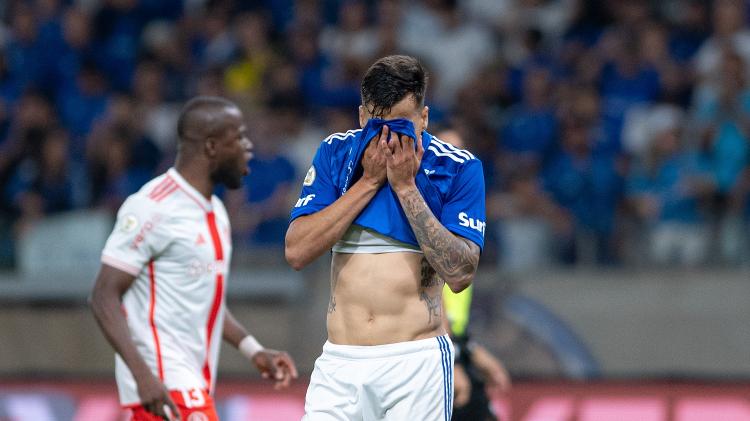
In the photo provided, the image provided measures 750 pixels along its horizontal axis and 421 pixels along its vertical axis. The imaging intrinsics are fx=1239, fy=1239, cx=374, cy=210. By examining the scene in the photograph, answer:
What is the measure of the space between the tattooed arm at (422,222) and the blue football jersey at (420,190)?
0.41 feet

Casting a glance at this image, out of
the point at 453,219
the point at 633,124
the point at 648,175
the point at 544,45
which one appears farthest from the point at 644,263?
the point at 453,219

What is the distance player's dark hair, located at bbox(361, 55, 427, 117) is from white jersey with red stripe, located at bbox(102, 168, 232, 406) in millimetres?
1480

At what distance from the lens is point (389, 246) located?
4.77m

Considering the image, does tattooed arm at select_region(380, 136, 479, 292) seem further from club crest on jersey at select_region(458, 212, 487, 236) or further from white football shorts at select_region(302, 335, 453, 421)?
white football shorts at select_region(302, 335, 453, 421)

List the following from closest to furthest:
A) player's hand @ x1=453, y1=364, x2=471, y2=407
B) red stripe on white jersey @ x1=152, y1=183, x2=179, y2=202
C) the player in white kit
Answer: the player in white kit < red stripe on white jersey @ x1=152, y1=183, x2=179, y2=202 < player's hand @ x1=453, y1=364, x2=471, y2=407

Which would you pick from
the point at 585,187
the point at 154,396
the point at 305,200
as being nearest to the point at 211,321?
the point at 154,396

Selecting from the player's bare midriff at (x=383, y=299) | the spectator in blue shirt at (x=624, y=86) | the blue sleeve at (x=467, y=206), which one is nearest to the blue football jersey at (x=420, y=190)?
the blue sleeve at (x=467, y=206)

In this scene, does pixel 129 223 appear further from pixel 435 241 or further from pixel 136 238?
pixel 435 241

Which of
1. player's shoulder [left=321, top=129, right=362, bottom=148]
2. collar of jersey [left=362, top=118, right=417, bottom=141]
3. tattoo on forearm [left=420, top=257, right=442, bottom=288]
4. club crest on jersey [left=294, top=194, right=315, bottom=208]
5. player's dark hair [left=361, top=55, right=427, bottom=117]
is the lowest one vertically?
tattoo on forearm [left=420, top=257, right=442, bottom=288]

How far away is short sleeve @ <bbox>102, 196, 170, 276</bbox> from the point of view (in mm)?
5586

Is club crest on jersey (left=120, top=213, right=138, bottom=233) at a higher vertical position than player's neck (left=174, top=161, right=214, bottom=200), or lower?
lower

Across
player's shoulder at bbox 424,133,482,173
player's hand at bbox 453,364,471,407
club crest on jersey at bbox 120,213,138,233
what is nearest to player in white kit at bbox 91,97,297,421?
club crest on jersey at bbox 120,213,138,233

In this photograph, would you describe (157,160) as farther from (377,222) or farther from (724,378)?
(377,222)

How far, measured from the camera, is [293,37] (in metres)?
12.6
